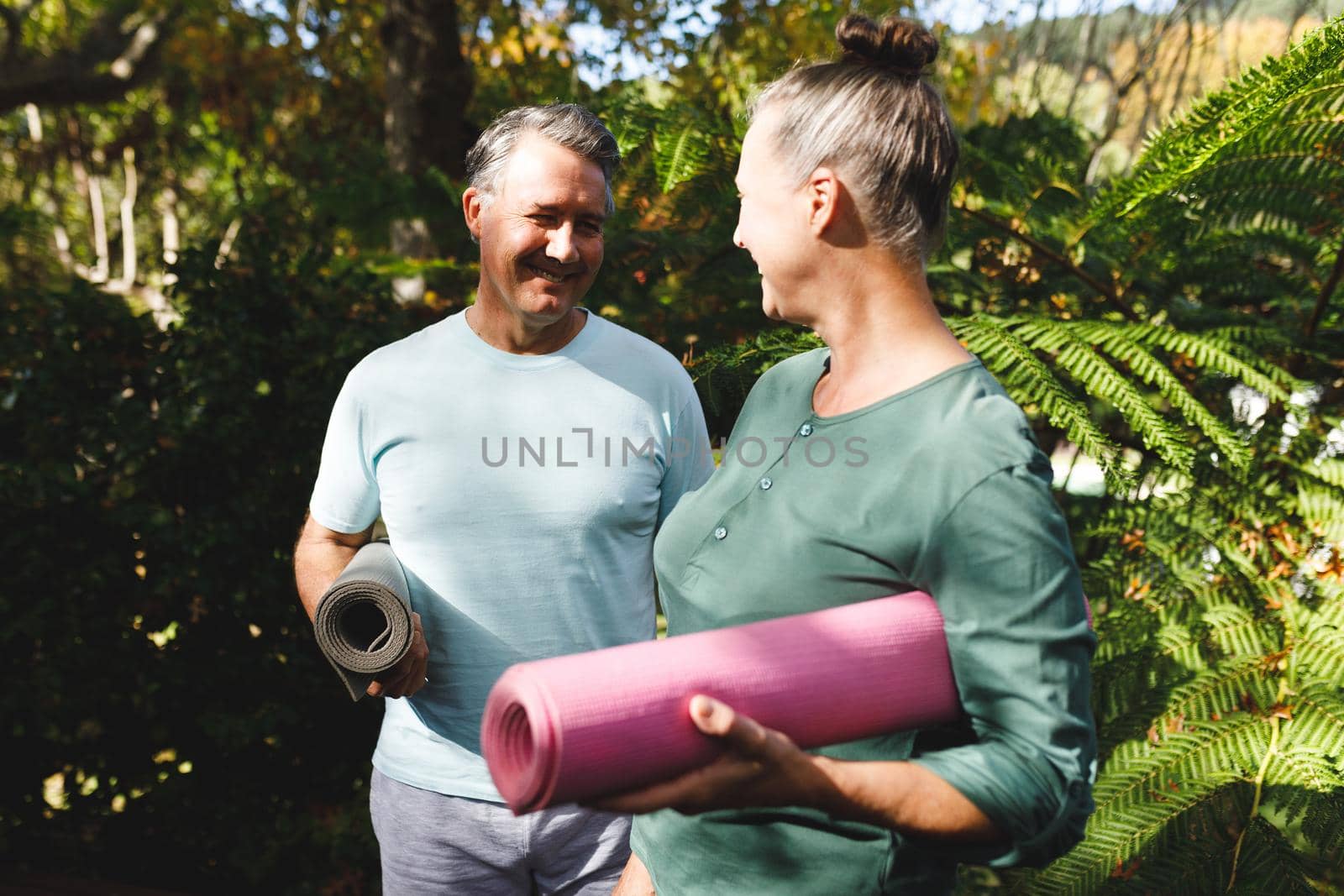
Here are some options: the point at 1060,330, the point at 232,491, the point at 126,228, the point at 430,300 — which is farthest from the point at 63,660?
the point at 126,228

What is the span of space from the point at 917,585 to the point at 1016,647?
13 centimetres

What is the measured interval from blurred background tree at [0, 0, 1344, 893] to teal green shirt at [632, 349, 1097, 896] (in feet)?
3.47

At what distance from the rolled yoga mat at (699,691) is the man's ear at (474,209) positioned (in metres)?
1.31

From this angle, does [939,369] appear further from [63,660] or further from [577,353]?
[63,660]

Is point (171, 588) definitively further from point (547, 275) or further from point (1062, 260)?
point (1062, 260)

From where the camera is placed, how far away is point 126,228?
14.9 m

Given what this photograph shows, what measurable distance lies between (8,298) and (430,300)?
1.51 meters

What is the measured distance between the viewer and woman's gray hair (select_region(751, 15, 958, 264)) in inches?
46.0

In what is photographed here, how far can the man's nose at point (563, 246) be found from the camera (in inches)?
76.6

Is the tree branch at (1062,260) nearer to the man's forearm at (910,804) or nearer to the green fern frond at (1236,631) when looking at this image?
the green fern frond at (1236,631)

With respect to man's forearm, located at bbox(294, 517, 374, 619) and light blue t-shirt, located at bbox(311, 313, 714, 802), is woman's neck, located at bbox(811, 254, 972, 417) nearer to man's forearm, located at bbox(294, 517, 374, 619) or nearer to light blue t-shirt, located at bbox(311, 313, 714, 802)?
light blue t-shirt, located at bbox(311, 313, 714, 802)

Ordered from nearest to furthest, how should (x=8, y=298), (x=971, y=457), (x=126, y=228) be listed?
(x=971, y=457), (x=8, y=298), (x=126, y=228)

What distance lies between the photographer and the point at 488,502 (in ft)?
6.32

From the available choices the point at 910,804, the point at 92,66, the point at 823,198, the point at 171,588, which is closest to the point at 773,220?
the point at 823,198
